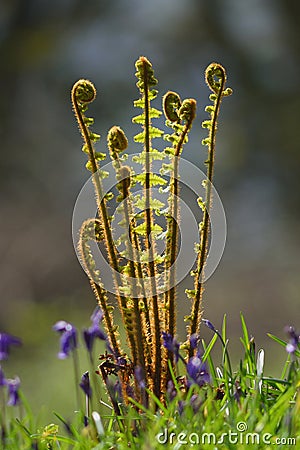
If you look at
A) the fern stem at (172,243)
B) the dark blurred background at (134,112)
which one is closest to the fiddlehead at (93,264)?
the fern stem at (172,243)

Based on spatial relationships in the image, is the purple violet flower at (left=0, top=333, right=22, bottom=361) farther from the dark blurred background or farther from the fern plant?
the dark blurred background

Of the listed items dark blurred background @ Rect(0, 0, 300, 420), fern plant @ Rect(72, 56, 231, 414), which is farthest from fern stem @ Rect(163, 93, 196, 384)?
dark blurred background @ Rect(0, 0, 300, 420)

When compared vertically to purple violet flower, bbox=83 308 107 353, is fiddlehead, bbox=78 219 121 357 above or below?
above

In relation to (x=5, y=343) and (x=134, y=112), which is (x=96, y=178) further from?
(x=134, y=112)

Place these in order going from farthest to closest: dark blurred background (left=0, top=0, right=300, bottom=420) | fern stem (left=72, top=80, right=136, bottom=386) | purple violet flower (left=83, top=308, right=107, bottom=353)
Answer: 1. dark blurred background (left=0, top=0, right=300, bottom=420)
2. fern stem (left=72, top=80, right=136, bottom=386)
3. purple violet flower (left=83, top=308, right=107, bottom=353)

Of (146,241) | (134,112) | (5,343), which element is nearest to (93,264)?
(146,241)

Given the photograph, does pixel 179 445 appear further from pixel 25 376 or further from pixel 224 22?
pixel 224 22

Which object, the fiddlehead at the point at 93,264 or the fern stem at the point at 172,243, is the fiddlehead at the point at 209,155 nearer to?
the fern stem at the point at 172,243

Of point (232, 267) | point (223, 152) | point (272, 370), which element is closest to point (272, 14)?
point (223, 152)
